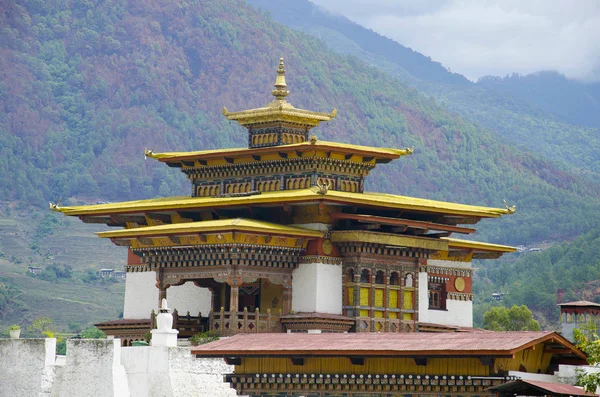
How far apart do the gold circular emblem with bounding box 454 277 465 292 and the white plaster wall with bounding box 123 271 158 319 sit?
28.7 ft

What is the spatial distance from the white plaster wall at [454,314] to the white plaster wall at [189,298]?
6.43m

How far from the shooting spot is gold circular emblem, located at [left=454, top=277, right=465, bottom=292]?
156 feet

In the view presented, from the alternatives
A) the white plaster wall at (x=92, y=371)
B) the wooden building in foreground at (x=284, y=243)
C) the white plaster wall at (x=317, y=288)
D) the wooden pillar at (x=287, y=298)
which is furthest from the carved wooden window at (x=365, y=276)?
the white plaster wall at (x=92, y=371)

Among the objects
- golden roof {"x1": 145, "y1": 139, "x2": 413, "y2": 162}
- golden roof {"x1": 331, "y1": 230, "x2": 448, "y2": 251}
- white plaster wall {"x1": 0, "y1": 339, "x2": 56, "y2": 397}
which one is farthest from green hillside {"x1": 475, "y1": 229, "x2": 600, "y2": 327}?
white plaster wall {"x1": 0, "y1": 339, "x2": 56, "y2": 397}

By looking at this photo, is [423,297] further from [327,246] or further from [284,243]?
[284,243]

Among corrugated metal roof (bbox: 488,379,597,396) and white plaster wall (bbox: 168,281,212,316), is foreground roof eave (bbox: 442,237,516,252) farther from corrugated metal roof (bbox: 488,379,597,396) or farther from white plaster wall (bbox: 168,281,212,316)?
corrugated metal roof (bbox: 488,379,597,396)

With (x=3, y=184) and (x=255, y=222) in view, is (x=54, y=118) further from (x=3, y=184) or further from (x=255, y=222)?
(x=255, y=222)

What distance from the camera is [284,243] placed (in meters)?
41.5

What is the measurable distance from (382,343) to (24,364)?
35.5ft

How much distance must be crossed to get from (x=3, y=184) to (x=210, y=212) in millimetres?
136174

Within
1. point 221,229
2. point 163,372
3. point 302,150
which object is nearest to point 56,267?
point 302,150

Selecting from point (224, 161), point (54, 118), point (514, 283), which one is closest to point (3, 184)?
point (54, 118)

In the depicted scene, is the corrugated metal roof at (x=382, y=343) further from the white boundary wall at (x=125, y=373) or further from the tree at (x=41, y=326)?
the tree at (x=41, y=326)

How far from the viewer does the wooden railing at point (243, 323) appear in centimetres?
4038
